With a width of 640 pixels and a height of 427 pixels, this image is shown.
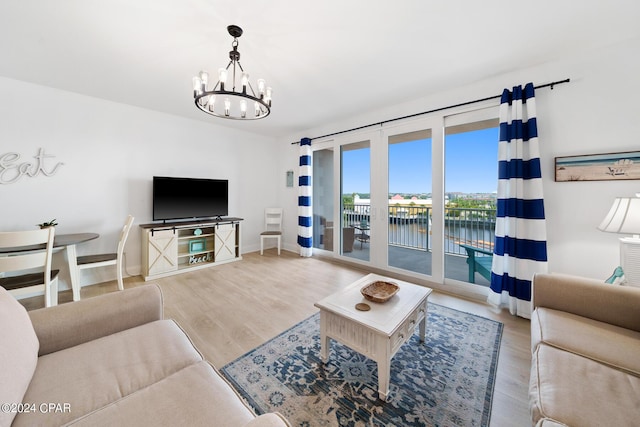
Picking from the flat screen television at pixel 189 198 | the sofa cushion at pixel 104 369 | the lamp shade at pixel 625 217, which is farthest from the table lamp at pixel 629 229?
the flat screen television at pixel 189 198

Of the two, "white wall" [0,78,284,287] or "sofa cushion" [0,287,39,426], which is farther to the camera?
"white wall" [0,78,284,287]

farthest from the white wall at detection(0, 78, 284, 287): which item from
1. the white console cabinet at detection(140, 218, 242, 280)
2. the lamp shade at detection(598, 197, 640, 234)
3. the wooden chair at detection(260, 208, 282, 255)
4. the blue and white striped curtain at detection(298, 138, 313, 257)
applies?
the lamp shade at detection(598, 197, 640, 234)

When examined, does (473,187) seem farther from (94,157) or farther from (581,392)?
(94,157)

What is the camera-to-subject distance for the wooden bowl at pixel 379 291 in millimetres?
1663

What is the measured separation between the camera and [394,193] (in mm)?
3469

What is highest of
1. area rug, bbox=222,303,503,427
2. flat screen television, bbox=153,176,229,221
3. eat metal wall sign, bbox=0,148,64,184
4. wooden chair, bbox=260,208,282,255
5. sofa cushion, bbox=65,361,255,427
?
eat metal wall sign, bbox=0,148,64,184

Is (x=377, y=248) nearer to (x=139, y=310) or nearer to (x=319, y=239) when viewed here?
(x=319, y=239)

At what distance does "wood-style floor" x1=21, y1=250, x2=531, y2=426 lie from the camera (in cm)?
157

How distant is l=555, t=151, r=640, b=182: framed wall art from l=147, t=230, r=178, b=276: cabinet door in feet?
15.8

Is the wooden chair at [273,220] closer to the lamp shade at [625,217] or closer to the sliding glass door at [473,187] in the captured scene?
the sliding glass door at [473,187]

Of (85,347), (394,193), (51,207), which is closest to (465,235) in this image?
(394,193)

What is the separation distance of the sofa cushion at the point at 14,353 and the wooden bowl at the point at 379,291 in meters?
1.64

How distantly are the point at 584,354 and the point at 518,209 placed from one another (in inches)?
62.4

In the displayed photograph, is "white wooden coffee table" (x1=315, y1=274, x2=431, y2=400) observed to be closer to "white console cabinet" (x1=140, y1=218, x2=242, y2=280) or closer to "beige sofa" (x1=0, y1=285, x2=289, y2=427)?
"beige sofa" (x1=0, y1=285, x2=289, y2=427)
